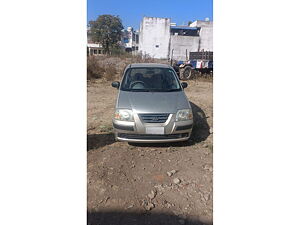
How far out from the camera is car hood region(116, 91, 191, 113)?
2.16 m

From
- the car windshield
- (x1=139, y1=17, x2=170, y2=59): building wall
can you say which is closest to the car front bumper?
the car windshield

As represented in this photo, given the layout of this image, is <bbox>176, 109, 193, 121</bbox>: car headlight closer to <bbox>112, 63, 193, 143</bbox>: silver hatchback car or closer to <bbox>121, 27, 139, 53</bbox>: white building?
<bbox>112, 63, 193, 143</bbox>: silver hatchback car

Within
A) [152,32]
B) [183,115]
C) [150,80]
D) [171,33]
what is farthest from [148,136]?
[152,32]

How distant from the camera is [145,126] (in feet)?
6.79

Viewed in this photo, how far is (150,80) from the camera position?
102 inches

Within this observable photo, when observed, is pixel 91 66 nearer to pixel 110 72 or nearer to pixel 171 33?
pixel 110 72

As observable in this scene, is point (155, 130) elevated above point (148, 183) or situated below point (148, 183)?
above

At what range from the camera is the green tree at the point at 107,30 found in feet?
5.44

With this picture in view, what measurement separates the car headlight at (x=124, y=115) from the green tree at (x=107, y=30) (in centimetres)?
69

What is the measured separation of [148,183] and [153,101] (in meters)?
0.93

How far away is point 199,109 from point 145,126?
144 cm
